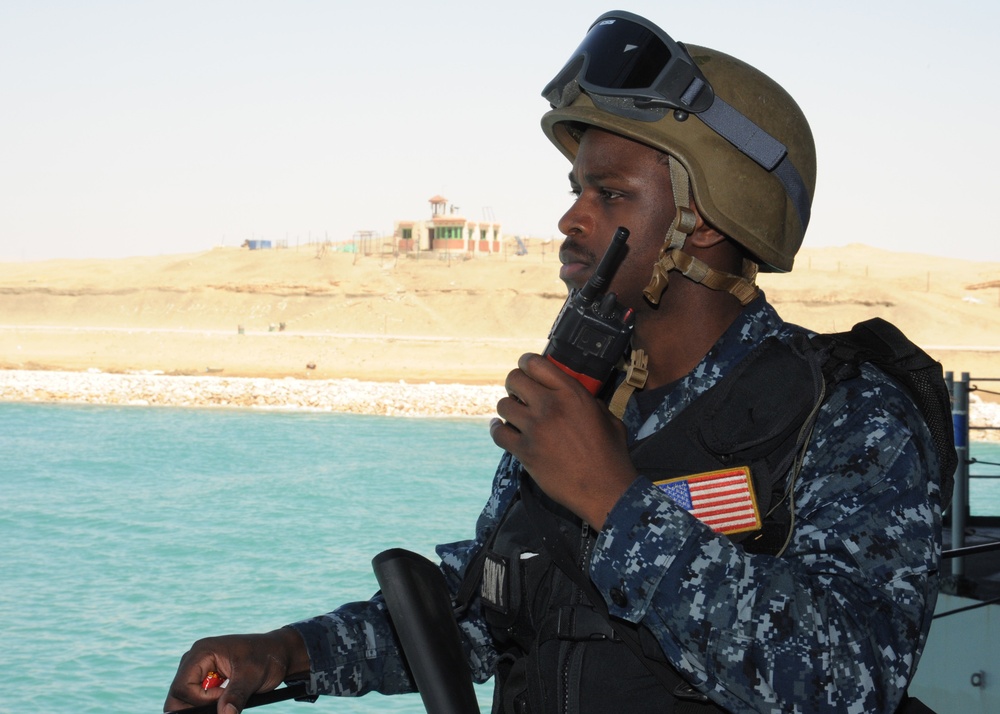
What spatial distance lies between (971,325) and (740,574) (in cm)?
5489

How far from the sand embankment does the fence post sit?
29.1m

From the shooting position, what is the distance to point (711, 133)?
71.2 inches

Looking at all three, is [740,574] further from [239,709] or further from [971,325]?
[971,325]

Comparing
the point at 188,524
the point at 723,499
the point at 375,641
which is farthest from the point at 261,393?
the point at 723,499

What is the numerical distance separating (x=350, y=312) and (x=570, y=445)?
55589mm

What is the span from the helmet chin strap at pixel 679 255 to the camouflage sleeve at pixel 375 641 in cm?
42

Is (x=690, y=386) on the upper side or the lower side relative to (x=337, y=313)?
upper

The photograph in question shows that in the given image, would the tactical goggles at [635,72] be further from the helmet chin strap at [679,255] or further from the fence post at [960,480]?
the fence post at [960,480]

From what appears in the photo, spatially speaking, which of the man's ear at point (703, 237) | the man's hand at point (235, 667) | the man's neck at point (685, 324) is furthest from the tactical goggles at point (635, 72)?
the man's hand at point (235, 667)

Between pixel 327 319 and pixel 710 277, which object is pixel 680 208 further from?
pixel 327 319

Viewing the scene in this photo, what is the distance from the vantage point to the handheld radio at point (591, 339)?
4.79 feet

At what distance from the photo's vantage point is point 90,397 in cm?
3691

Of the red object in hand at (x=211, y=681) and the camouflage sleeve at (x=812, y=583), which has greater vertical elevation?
the camouflage sleeve at (x=812, y=583)

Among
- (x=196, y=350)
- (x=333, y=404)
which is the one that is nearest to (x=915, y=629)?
(x=333, y=404)
